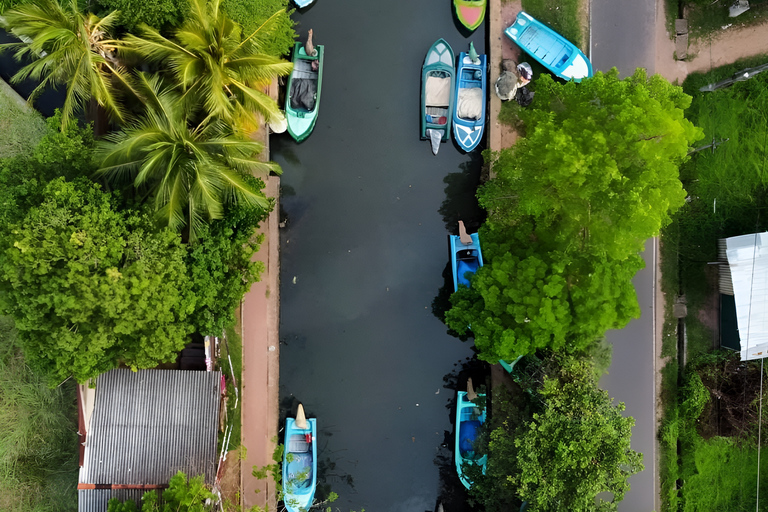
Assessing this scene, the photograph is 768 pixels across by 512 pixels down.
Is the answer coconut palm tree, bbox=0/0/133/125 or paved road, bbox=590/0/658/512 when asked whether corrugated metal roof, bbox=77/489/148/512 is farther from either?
paved road, bbox=590/0/658/512

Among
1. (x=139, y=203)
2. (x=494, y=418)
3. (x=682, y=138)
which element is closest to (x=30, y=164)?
(x=139, y=203)

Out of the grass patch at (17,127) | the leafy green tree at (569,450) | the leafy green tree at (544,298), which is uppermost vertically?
the grass patch at (17,127)

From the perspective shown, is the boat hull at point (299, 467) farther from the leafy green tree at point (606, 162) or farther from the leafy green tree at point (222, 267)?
the leafy green tree at point (606, 162)

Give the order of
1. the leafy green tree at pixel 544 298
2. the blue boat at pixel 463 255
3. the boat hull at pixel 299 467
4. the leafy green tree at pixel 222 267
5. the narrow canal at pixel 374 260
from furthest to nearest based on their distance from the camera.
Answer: the narrow canal at pixel 374 260 < the blue boat at pixel 463 255 < the boat hull at pixel 299 467 < the leafy green tree at pixel 222 267 < the leafy green tree at pixel 544 298

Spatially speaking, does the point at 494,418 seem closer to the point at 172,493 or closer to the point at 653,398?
the point at 653,398

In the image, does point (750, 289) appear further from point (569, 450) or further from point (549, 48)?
point (549, 48)

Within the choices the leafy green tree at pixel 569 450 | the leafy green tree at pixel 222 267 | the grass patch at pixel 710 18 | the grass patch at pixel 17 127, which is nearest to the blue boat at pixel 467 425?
the leafy green tree at pixel 569 450
